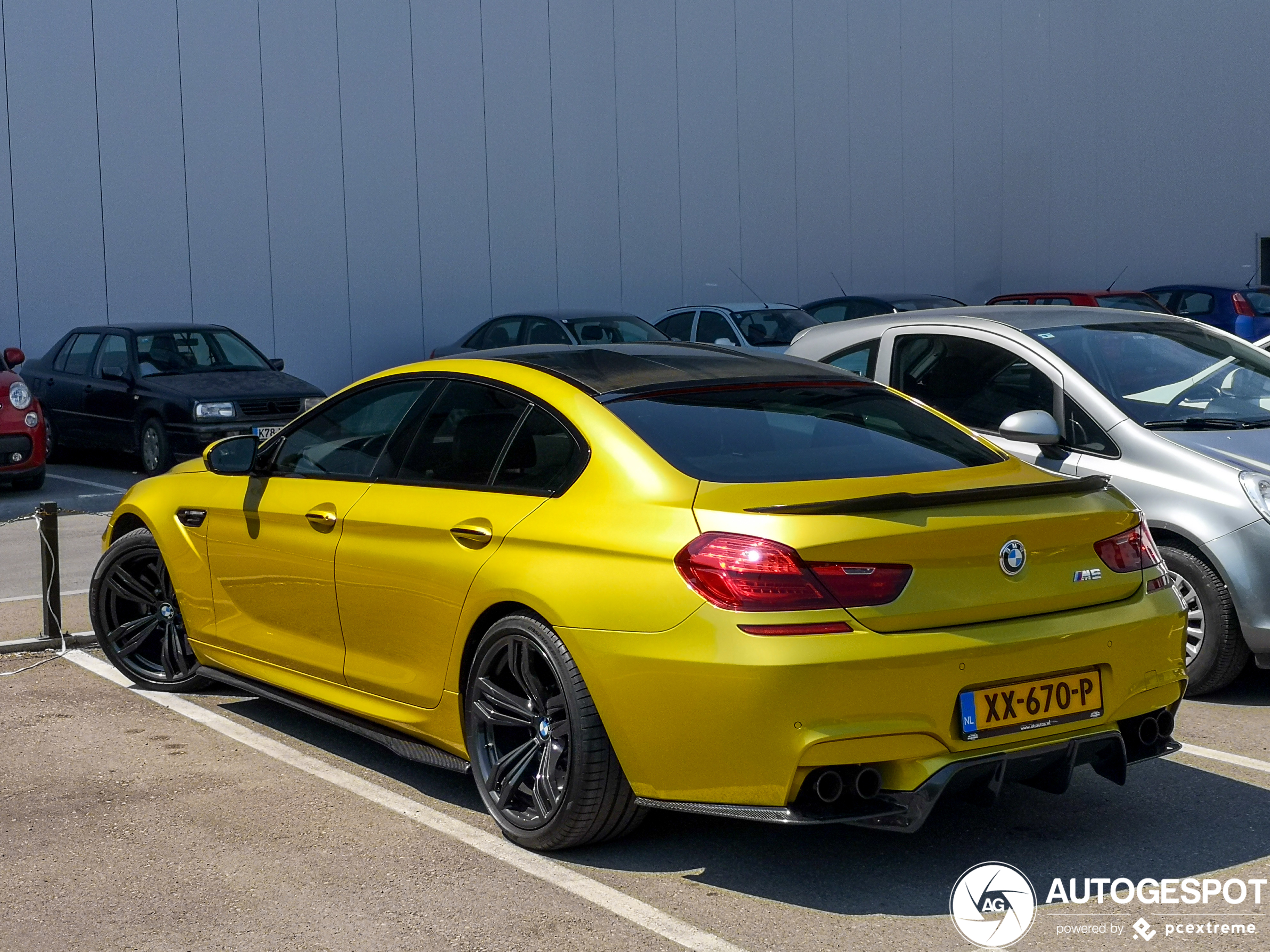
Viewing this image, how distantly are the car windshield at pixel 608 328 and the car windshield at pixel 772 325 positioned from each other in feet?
3.99

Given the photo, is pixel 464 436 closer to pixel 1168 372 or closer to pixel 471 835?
pixel 471 835

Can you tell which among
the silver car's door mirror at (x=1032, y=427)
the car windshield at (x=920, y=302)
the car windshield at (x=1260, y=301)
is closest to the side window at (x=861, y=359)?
the silver car's door mirror at (x=1032, y=427)

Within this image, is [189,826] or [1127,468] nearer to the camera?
[189,826]

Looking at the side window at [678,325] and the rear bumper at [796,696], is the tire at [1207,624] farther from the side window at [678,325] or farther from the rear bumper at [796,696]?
the side window at [678,325]

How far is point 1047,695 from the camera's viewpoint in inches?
160

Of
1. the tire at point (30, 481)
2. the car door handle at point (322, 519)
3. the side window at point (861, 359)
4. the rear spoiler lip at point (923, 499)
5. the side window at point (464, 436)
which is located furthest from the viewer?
the tire at point (30, 481)

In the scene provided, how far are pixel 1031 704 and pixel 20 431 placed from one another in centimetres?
1166

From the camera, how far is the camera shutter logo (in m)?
3.77

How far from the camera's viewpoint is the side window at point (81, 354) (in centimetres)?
1591

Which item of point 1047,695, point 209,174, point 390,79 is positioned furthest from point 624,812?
point 390,79

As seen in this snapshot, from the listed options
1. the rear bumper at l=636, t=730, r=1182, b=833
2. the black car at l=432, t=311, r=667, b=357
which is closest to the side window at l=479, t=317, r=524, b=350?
the black car at l=432, t=311, r=667, b=357

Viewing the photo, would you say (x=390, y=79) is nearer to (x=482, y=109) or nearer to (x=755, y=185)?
(x=482, y=109)

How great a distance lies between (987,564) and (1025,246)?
27.2 m

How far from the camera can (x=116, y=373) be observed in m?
15.4
